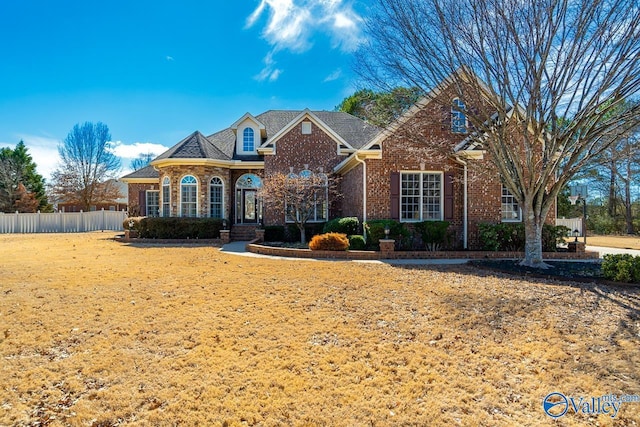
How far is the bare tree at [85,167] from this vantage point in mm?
35531

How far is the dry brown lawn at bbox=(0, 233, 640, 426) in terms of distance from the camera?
Result: 2961mm

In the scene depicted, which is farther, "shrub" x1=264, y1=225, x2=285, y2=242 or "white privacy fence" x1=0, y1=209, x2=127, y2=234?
"white privacy fence" x1=0, y1=209, x2=127, y2=234

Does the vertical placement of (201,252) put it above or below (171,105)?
below

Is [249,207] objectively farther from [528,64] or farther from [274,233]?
[528,64]

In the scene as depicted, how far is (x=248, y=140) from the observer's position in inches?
803

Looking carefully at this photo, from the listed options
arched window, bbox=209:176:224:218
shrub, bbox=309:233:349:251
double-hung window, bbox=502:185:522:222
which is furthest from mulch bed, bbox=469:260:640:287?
arched window, bbox=209:176:224:218

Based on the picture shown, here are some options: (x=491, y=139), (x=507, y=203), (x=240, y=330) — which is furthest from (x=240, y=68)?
(x=240, y=330)

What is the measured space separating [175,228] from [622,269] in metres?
16.9

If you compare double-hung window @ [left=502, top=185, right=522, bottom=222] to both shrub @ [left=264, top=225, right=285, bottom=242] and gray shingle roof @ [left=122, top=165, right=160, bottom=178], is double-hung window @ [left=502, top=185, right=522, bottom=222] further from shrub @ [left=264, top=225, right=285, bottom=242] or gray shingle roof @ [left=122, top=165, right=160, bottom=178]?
gray shingle roof @ [left=122, top=165, right=160, bottom=178]

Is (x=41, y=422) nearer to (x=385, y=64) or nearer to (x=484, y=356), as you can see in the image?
(x=484, y=356)

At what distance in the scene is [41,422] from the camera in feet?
9.22

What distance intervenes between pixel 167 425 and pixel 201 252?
10.9m

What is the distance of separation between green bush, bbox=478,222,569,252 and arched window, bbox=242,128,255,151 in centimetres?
1333

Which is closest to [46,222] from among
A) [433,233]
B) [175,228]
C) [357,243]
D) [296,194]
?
[175,228]
